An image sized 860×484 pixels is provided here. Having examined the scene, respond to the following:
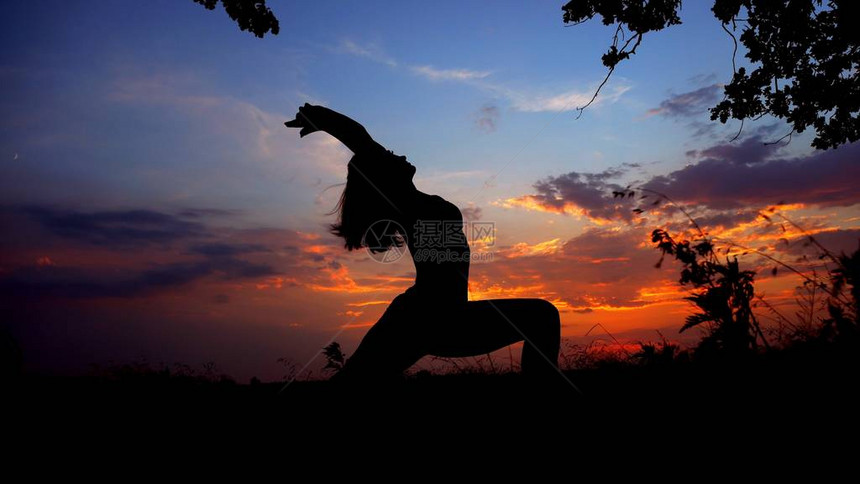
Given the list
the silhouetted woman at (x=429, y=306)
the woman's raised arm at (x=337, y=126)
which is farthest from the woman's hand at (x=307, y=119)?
the silhouetted woman at (x=429, y=306)

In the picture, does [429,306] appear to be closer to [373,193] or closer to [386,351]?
[386,351]

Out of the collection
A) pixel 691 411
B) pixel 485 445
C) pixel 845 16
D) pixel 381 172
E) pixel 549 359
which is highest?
pixel 845 16

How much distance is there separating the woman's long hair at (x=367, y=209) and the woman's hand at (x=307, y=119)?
1.67 ft

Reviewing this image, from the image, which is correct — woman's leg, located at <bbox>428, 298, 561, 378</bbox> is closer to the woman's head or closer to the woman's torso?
the woman's torso

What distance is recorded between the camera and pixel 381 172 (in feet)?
14.0

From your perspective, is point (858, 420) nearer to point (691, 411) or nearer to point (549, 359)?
point (691, 411)

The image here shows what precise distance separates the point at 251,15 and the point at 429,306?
5942mm

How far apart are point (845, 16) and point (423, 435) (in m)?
9.00

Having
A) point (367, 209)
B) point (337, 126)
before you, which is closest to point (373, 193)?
point (367, 209)

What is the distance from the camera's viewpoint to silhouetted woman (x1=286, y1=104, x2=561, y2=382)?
368cm

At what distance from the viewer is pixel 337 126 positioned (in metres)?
4.36

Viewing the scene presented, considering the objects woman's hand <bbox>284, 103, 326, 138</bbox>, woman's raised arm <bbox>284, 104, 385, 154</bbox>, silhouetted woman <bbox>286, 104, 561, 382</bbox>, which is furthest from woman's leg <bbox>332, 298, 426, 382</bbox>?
woman's hand <bbox>284, 103, 326, 138</bbox>

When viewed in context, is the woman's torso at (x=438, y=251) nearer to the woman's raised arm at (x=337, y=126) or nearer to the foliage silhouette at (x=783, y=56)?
the woman's raised arm at (x=337, y=126)

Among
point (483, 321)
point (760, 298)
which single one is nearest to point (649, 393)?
point (760, 298)
